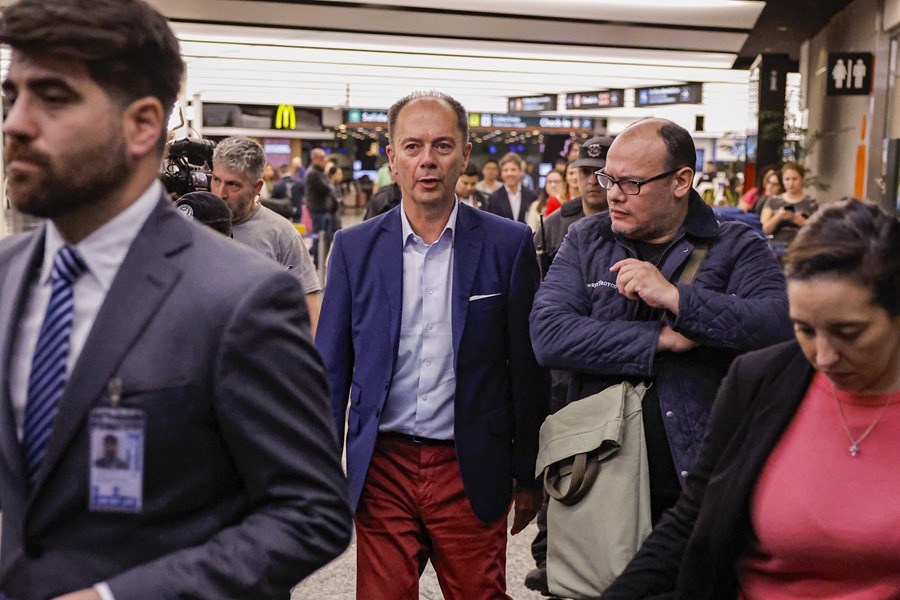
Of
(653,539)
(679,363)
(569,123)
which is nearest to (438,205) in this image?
(679,363)

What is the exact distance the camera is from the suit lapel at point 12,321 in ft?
4.23

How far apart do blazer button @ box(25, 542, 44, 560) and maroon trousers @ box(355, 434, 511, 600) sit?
5.56 ft

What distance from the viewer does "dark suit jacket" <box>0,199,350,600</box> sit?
4.15ft

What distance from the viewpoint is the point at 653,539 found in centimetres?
202

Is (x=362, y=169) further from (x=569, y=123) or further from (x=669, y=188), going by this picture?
(x=669, y=188)

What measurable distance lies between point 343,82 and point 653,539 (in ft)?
78.9

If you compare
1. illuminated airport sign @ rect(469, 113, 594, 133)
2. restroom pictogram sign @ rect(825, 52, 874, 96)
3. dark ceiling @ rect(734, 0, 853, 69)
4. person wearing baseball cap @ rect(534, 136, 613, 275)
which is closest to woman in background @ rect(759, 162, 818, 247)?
restroom pictogram sign @ rect(825, 52, 874, 96)

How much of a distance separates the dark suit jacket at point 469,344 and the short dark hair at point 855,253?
1.24 m

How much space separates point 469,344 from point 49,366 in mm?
1727

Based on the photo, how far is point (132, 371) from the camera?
4.16 ft

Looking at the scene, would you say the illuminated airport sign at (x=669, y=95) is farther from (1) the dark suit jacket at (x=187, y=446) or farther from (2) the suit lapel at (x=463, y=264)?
(1) the dark suit jacket at (x=187, y=446)

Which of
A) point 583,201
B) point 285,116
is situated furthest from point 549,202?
point 285,116

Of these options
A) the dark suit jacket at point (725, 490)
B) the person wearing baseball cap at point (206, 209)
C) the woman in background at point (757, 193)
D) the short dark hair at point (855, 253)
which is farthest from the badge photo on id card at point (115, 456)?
the woman in background at point (757, 193)

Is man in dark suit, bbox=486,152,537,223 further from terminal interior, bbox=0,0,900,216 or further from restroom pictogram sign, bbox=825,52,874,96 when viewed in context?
restroom pictogram sign, bbox=825,52,874,96
